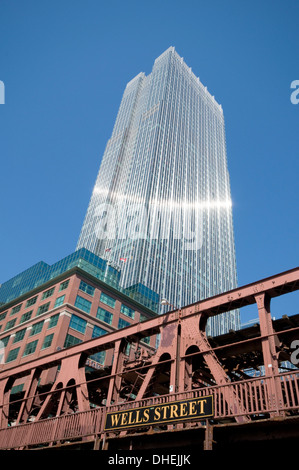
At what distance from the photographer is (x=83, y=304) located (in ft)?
181

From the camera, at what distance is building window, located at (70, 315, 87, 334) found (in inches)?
2064

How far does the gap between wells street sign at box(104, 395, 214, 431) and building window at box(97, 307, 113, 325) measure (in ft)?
135

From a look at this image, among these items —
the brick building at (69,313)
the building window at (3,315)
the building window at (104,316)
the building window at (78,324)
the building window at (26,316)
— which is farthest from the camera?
the building window at (3,315)

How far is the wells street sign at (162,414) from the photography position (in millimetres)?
13349

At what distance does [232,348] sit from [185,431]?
526 cm

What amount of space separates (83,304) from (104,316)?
13.4 feet

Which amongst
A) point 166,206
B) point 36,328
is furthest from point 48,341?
point 166,206

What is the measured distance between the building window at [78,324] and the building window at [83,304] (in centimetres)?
177

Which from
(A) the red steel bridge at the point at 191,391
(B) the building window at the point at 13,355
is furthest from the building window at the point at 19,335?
(A) the red steel bridge at the point at 191,391

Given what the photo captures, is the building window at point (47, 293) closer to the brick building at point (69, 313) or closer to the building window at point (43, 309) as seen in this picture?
the brick building at point (69, 313)

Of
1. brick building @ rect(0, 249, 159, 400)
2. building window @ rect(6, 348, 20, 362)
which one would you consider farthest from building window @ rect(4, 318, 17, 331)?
building window @ rect(6, 348, 20, 362)

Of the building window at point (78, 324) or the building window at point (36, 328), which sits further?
the building window at point (36, 328)

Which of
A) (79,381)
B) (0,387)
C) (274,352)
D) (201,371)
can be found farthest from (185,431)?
(0,387)
